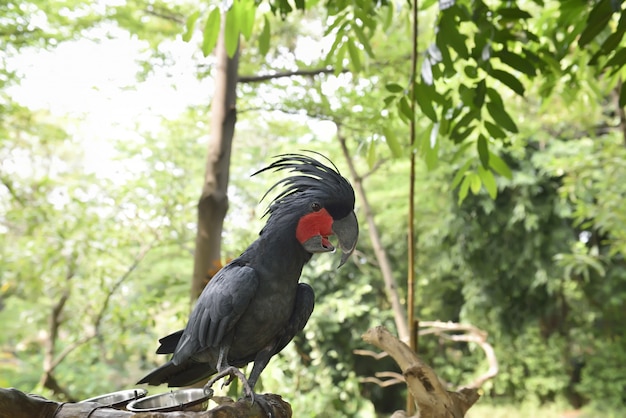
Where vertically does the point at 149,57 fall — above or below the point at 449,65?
above

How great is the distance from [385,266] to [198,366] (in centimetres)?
172

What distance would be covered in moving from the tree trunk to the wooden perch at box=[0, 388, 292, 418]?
74cm

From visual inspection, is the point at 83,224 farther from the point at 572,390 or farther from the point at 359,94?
the point at 572,390

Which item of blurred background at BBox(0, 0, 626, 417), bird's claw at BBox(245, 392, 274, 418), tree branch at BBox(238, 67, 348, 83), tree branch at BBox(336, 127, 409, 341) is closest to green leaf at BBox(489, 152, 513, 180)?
blurred background at BBox(0, 0, 626, 417)

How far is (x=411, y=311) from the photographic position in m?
0.96

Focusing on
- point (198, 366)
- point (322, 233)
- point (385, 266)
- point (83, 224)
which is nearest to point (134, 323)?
point (83, 224)

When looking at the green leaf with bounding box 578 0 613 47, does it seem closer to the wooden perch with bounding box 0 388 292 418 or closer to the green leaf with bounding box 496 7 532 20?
the green leaf with bounding box 496 7 532 20

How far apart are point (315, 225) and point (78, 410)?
40cm

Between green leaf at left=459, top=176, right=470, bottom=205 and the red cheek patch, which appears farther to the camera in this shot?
green leaf at left=459, top=176, right=470, bottom=205

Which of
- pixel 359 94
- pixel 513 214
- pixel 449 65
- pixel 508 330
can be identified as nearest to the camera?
pixel 449 65

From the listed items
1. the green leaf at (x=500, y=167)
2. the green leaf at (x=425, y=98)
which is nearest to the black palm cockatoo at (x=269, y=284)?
the green leaf at (x=425, y=98)

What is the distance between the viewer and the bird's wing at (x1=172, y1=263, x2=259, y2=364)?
2.33 feet

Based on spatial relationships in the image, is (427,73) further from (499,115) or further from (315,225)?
(315,225)

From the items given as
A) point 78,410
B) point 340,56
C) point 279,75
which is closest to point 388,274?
point 279,75
